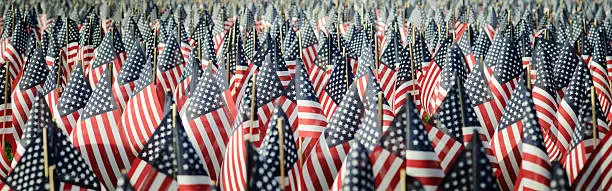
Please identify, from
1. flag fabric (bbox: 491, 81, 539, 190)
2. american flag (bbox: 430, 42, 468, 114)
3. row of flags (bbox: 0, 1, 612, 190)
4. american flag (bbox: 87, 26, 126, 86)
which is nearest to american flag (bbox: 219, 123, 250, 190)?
row of flags (bbox: 0, 1, 612, 190)

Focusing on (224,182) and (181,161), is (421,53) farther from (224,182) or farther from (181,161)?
(181,161)

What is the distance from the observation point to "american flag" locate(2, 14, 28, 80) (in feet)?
42.1

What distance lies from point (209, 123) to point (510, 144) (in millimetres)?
3296

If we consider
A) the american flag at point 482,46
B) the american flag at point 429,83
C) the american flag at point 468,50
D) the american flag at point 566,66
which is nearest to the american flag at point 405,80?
the american flag at point 429,83

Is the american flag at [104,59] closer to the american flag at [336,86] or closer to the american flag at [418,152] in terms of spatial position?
the american flag at [336,86]

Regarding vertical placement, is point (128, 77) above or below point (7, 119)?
above

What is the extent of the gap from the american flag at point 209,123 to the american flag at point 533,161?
328 centimetres

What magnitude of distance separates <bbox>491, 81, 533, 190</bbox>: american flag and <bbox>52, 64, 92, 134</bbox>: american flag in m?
4.98

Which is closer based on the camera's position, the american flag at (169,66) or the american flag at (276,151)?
the american flag at (276,151)

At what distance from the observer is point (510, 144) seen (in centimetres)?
680

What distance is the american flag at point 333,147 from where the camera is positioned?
6.52m

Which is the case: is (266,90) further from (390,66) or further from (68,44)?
(68,44)

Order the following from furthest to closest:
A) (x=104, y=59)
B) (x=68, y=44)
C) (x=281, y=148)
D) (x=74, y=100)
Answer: (x=68, y=44)
(x=104, y=59)
(x=74, y=100)
(x=281, y=148)

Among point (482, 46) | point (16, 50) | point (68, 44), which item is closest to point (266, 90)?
point (482, 46)
